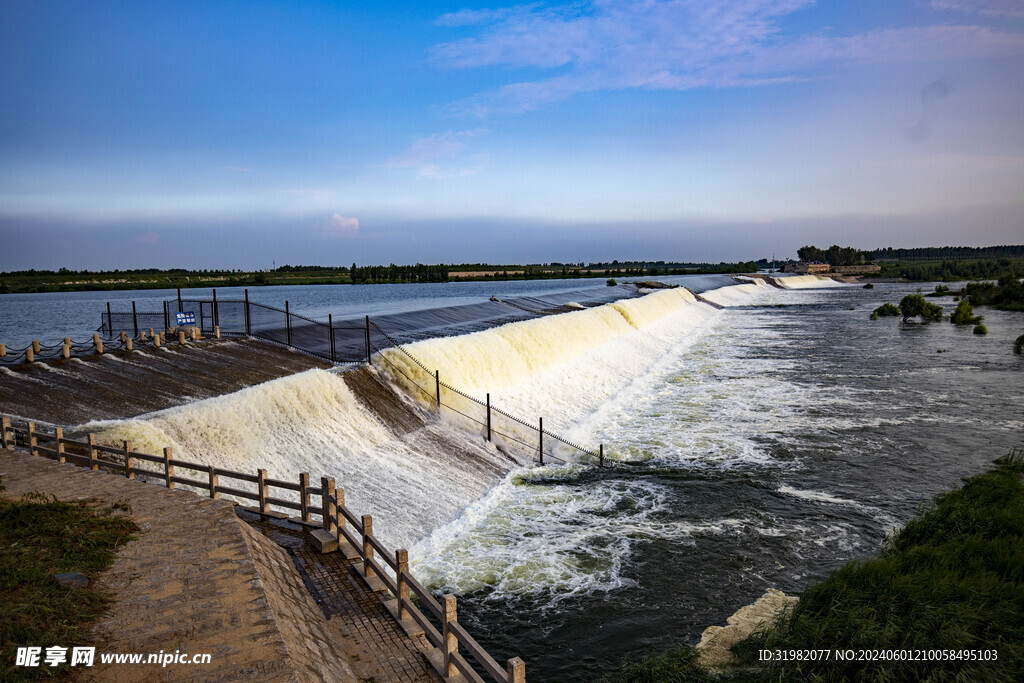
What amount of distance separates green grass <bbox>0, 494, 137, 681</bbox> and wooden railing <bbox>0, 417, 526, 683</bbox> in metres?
1.62

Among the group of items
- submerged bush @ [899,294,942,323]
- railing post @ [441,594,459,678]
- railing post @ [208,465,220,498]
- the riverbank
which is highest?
submerged bush @ [899,294,942,323]

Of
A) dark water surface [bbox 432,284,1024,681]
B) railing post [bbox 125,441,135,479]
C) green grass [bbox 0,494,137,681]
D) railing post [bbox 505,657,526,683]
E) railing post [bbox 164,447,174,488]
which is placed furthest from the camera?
railing post [bbox 125,441,135,479]

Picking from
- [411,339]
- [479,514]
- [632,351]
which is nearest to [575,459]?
[479,514]

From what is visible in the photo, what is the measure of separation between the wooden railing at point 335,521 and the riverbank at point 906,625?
2.71 metres

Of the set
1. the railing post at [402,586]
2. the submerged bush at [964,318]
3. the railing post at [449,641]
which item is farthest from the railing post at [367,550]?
the submerged bush at [964,318]

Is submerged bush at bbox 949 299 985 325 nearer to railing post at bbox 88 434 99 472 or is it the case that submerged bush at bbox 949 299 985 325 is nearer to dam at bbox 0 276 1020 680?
dam at bbox 0 276 1020 680

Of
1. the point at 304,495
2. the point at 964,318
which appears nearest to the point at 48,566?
the point at 304,495

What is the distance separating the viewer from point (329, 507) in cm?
923

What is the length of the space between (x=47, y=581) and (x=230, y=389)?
1084cm

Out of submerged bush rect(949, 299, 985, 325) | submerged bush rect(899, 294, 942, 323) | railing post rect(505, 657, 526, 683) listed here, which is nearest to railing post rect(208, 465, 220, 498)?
railing post rect(505, 657, 526, 683)

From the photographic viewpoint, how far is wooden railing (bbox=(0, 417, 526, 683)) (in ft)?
19.9

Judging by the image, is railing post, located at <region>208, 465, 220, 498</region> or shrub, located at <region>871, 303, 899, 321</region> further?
shrub, located at <region>871, 303, 899, 321</region>

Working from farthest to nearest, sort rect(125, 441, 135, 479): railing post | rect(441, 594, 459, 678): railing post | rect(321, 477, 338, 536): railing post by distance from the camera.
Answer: rect(125, 441, 135, 479): railing post → rect(321, 477, 338, 536): railing post → rect(441, 594, 459, 678): railing post

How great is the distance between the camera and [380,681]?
605cm
